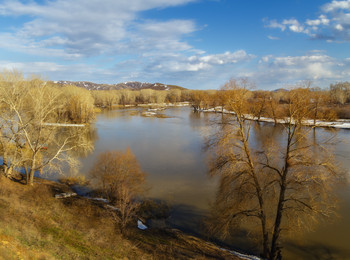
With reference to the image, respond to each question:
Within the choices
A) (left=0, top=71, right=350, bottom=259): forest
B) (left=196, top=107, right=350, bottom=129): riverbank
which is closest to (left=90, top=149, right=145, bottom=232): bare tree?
(left=0, top=71, right=350, bottom=259): forest

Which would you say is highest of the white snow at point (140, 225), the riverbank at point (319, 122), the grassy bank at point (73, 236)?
the riverbank at point (319, 122)

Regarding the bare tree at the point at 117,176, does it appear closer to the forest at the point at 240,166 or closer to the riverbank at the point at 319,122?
the forest at the point at 240,166

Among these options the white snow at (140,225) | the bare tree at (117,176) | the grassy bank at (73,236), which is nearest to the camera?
the grassy bank at (73,236)

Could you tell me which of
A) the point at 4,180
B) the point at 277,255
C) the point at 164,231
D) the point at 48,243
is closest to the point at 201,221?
the point at 164,231

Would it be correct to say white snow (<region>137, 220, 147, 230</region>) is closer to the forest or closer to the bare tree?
the forest

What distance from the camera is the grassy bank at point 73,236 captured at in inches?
279

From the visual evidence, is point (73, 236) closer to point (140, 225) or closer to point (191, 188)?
point (140, 225)

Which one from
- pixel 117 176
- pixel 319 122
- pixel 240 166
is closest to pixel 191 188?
pixel 117 176

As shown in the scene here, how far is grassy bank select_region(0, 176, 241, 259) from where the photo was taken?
7.09 m

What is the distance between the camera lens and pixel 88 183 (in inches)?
675

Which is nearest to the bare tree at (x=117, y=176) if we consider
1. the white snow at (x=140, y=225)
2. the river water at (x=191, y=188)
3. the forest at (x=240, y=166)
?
the forest at (x=240, y=166)

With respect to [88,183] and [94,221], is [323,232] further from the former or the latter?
[88,183]

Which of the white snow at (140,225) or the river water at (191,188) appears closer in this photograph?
the river water at (191,188)

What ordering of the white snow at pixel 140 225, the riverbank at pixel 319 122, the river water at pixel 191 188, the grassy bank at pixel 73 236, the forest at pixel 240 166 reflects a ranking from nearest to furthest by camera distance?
1. the grassy bank at pixel 73 236
2. the forest at pixel 240 166
3. the river water at pixel 191 188
4. the riverbank at pixel 319 122
5. the white snow at pixel 140 225
